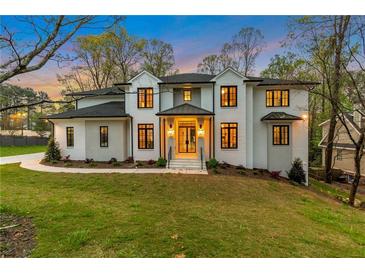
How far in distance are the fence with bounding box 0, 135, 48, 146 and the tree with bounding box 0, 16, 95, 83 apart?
2914 cm

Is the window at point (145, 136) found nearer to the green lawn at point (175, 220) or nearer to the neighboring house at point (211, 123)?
the neighboring house at point (211, 123)

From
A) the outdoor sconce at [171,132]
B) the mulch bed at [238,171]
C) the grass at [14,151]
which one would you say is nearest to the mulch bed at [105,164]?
the outdoor sconce at [171,132]

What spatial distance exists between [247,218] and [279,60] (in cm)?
1948

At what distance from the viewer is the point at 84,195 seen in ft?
20.2

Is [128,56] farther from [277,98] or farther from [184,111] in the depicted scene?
[277,98]

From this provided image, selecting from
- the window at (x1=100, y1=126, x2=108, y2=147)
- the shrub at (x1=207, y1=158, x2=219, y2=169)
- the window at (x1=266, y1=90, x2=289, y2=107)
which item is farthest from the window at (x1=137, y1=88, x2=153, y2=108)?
the window at (x1=266, y1=90, x2=289, y2=107)

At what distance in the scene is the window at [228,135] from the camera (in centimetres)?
1166

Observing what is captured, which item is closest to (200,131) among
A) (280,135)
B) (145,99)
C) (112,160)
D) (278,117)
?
(145,99)

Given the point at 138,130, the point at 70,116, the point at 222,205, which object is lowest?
the point at 222,205

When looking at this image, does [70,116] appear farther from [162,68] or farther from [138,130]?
[162,68]

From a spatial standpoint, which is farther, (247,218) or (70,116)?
(70,116)

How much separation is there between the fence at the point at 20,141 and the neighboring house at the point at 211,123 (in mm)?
18995
